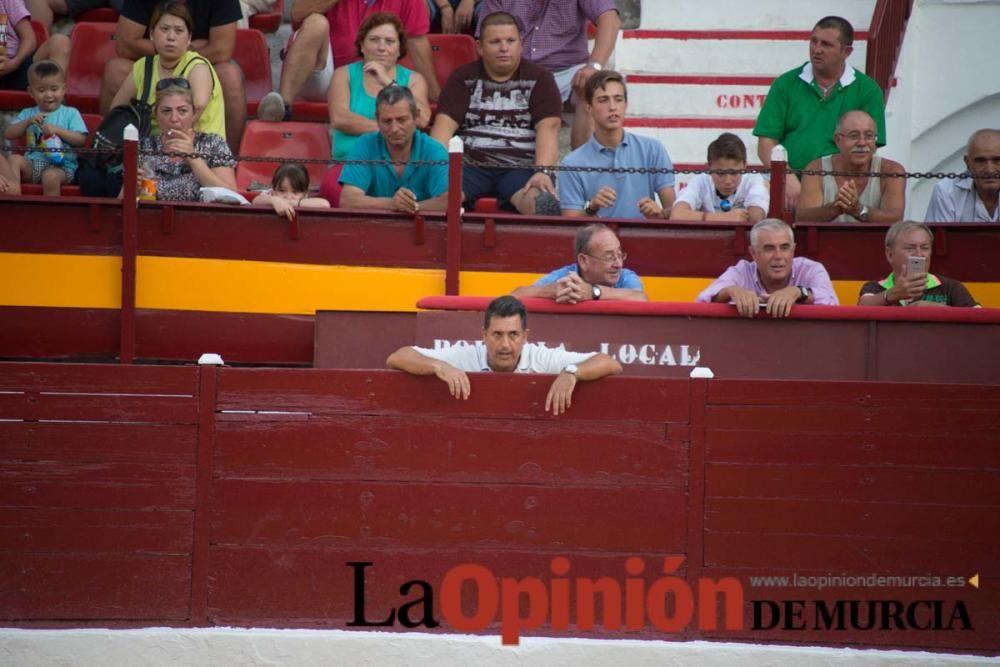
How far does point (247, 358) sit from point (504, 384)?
234 centimetres

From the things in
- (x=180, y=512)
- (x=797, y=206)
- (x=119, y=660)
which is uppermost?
(x=797, y=206)

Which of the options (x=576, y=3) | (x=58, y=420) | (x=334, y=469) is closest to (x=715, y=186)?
(x=576, y=3)

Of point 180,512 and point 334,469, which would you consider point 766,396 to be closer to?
point 334,469

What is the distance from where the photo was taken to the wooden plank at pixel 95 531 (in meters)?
6.61

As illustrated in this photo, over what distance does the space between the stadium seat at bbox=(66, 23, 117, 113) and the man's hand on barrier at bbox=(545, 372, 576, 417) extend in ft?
15.3

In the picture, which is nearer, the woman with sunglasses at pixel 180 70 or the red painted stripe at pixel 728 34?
the woman with sunglasses at pixel 180 70

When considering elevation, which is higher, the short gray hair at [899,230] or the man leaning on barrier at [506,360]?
the short gray hair at [899,230]

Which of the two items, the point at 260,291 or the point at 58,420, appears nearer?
the point at 58,420

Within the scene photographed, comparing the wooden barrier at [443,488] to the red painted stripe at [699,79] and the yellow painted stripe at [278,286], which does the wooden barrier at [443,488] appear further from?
the red painted stripe at [699,79]

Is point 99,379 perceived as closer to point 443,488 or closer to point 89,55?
point 443,488

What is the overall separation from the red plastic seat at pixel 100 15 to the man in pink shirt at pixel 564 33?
2.46 metres

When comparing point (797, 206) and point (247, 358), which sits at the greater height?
point (797, 206)

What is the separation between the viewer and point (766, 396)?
652 cm

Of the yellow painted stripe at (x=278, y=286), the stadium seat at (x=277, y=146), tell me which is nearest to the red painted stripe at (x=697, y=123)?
the stadium seat at (x=277, y=146)
